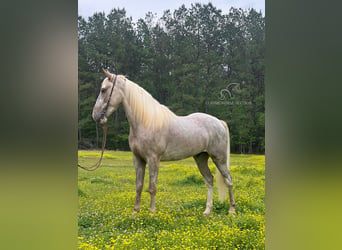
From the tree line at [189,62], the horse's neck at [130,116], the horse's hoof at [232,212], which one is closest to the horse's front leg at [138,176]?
the tree line at [189,62]

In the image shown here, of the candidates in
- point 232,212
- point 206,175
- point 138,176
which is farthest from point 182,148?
point 232,212

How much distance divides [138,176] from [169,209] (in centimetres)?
48

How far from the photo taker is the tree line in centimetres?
340

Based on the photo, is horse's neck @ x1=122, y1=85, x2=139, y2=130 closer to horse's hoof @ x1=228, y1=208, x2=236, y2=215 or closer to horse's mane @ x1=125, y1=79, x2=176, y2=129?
horse's mane @ x1=125, y1=79, x2=176, y2=129

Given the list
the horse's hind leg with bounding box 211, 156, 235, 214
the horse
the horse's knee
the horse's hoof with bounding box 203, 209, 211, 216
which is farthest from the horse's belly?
the horse's hoof with bounding box 203, 209, 211, 216

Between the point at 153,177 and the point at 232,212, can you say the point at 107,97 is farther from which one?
the point at 232,212

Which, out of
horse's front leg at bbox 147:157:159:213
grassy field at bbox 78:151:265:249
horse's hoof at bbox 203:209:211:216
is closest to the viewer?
grassy field at bbox 78:151:265:249

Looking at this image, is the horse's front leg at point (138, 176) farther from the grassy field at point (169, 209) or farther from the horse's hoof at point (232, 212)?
the horse's hoof at point (232, 212)

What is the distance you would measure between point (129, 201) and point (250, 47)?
2.08 m

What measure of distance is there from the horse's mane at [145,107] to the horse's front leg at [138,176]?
37 cm

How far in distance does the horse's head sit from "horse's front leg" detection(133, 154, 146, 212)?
0.54 m

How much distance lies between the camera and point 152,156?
3354 mm

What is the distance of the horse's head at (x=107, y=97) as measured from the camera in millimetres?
3365
